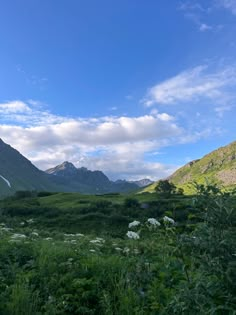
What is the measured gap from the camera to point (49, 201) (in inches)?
3425

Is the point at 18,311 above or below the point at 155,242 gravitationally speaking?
below

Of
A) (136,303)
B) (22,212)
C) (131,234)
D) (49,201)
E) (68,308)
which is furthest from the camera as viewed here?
(49,201)

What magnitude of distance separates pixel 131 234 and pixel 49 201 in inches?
3163

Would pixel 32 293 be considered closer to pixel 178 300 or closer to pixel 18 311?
pixel 18 311

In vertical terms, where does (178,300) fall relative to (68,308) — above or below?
above

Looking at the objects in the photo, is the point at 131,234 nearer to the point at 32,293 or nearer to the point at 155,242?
the point at 155,242

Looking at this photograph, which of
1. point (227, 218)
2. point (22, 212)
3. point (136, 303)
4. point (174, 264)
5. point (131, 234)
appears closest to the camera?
point (227, 218)

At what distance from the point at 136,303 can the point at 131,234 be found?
237 centimetres

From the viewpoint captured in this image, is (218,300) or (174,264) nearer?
Answer: (218,300)

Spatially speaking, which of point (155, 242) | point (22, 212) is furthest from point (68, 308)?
point (22, 212)

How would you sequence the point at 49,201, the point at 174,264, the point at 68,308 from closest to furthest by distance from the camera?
the point at 174,264, the point at 68,308, the point at 49,201

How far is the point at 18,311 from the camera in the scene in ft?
21.0

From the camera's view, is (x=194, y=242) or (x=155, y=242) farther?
(x=155, y=242)

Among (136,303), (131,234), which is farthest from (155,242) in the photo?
(136,303)
